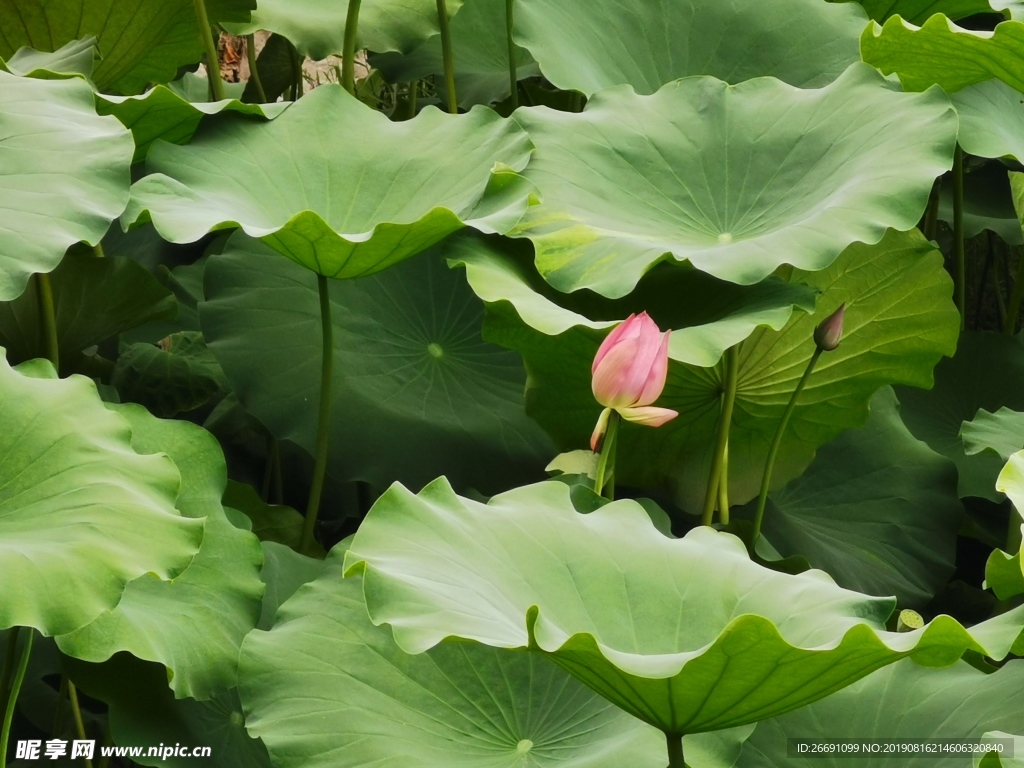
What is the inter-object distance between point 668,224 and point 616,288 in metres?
0.20

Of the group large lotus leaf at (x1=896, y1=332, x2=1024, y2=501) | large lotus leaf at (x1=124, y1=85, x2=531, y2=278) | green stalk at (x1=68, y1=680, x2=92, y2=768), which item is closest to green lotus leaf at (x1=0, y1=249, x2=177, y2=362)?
large lotus leaf at (x1=124, y1=85, x2=531, y2=278)

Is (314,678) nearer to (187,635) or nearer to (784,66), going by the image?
(187,635)

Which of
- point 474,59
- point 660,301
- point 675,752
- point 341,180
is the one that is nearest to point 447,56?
point 474,59

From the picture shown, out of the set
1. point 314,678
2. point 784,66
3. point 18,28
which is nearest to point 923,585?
point 784,66

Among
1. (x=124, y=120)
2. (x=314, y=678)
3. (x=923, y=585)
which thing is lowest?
(x=923, y=585)

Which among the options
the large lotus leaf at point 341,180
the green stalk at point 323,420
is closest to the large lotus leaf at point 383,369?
the green stalk at point 323,420

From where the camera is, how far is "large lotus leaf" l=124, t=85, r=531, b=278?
116cm

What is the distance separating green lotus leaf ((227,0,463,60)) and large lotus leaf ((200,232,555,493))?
33 cm

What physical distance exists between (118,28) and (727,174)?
3.01ft

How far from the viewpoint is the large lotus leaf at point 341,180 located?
3.79ft

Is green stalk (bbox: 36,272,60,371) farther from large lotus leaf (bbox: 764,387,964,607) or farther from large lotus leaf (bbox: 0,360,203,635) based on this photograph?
large lotus leaf (bbox: 764,387,964,607)

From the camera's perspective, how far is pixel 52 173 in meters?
1.13

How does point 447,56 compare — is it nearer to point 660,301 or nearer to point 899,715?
point 660,301

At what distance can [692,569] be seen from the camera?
923 millimetres
